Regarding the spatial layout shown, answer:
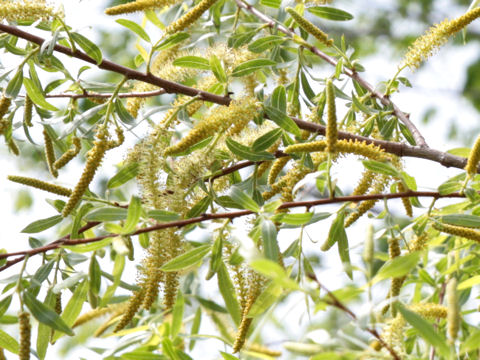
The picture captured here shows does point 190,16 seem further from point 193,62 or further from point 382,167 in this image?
point 382,167

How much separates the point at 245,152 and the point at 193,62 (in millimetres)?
353

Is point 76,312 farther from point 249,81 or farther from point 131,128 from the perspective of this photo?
point 249,81

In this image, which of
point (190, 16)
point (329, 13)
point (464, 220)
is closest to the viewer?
point (464, 220)

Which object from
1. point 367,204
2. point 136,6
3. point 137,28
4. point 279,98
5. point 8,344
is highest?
point 136,6

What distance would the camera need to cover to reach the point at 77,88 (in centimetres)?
194

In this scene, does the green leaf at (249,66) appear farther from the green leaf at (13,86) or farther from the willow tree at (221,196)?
the green leaf at (13,86)

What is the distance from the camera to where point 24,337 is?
1.37 m

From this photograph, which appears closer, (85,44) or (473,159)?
(473,159)

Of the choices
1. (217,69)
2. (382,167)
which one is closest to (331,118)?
(382,167)

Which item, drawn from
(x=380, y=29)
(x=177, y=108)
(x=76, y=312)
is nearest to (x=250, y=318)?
(x=76, y=312)

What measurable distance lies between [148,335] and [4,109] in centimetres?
65

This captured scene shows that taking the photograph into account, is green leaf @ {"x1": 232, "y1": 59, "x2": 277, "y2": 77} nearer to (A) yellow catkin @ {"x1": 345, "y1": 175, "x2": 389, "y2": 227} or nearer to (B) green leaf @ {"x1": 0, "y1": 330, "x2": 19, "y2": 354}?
(A) yellow catkin @ {"x1": 345, "y1": 175, "x2": 389, "y2": 227}

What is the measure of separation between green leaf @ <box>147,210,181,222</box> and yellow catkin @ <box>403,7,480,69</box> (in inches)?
33.7

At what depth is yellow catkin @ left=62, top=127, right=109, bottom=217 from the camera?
1496 mm
